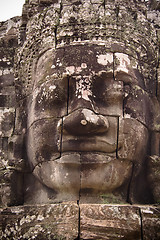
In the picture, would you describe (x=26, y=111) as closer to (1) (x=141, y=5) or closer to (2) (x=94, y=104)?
(2) (x=94, y=104)

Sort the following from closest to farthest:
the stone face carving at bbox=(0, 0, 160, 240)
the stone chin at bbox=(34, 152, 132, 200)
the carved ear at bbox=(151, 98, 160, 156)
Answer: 1. the stone face carving at bbox=(0, 0, 160, 240)
2. the stone chin at bbox=(34, 152, 132, 200)
3. the carved ear at bbox=(151, 98, 160, 156)

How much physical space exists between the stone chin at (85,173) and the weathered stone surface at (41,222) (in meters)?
0.31

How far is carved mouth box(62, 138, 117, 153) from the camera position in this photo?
5164mm

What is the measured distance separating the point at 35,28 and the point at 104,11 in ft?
3.88

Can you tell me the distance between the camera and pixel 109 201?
203 inches

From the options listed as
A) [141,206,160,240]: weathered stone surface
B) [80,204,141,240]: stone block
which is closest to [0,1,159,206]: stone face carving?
[80,204,141,240]: stone block

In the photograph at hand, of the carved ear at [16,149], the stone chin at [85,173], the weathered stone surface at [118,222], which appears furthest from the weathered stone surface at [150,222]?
the carved ear at [16,149]

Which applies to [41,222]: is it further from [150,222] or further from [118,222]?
[150,222]

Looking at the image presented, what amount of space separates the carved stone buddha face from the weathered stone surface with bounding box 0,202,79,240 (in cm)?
35

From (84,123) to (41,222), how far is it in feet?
4.60

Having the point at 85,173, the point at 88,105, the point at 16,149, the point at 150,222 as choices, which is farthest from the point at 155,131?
the point at 16,149

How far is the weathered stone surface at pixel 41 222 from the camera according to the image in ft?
15.6

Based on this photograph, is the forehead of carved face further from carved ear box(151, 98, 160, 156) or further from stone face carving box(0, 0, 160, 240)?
carved ear box(151, 98, 160, 156)

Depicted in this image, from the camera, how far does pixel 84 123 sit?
5.07 m
